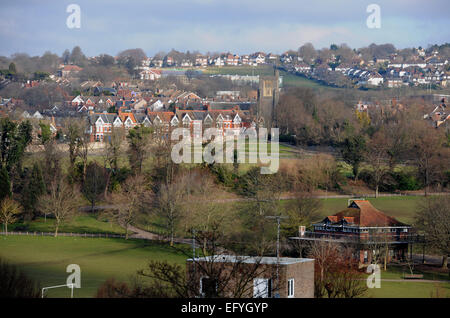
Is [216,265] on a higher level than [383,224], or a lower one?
higher

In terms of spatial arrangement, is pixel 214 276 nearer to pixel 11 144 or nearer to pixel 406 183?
pixel 11 144

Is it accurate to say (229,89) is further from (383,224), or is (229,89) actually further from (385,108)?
(383,224)

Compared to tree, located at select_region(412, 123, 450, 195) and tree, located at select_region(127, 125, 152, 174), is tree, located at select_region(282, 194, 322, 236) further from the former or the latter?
tree, located at select_region(412, 123, 450, 195)

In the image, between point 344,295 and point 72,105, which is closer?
point 344,295

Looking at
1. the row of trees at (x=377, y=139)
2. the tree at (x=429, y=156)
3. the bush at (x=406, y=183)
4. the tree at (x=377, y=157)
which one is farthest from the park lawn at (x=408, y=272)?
the bush at (x=406, y=183)

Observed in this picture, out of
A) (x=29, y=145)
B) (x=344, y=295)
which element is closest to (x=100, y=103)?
(x=29, y=145)

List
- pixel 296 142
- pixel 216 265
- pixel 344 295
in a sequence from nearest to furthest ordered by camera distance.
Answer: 1. pixel 216 265
2. pixel 344 295
3. pixel 296 142

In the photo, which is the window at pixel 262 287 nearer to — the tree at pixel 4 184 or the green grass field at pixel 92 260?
the green grass field at pixel 92 260

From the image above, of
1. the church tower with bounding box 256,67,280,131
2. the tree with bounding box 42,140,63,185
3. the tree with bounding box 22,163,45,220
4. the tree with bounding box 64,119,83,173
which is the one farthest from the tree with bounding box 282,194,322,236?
the church tower with bounding box 256,67,280,131
